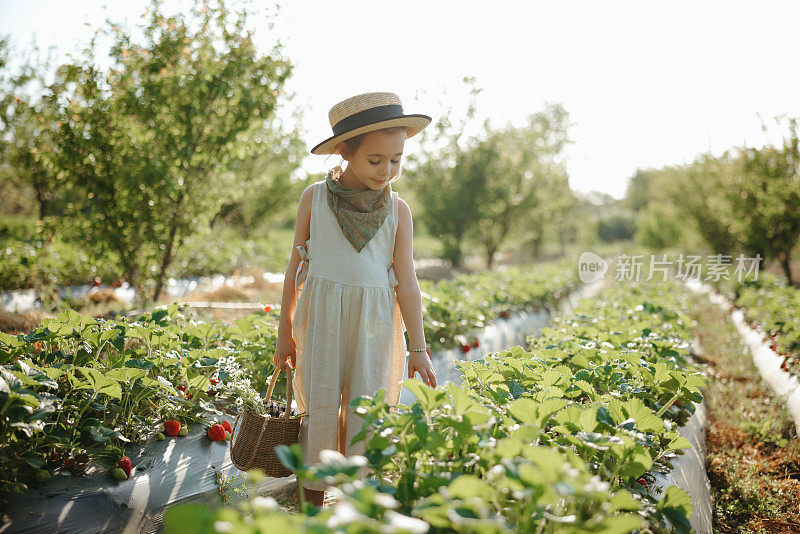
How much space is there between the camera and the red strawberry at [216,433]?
225 centimetres

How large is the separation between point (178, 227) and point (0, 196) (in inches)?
855

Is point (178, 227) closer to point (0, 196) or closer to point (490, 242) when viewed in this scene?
point (490, 242)

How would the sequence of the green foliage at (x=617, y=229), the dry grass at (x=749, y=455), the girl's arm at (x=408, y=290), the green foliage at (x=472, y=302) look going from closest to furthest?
the girl's arm at (x=408, y=290) → the dry grass at (x=749, y=455) → the green foliage at (x=472, y=302) → the green foliage at (x=617, y=229)

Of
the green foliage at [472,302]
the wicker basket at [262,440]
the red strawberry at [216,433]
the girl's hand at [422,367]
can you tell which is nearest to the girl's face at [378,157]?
the girl's hand at [422,367]

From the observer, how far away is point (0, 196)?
2141cm

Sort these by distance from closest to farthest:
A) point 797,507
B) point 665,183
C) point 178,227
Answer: point 797,507 → point 178,227 → point 665,183

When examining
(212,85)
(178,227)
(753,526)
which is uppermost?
(212,85)

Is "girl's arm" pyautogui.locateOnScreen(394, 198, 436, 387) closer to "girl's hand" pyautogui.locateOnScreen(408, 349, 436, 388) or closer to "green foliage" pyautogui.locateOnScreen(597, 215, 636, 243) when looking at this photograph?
"girl's hand" pyautogui.locateOnScreen(408, 349, 436, 388)

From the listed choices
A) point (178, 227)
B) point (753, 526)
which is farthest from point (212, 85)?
point (753, 526)

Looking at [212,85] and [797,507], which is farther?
[212,85]

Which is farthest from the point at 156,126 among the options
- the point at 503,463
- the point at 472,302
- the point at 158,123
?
the point at 503,463

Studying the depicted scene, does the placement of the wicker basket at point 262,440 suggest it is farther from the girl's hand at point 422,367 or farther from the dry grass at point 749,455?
the dry grass at point 749,455

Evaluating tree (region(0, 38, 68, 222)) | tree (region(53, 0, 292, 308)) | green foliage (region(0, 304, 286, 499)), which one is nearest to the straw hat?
green foliage (region(0, 304, 286, 499))

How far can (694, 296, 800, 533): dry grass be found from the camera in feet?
8.23
